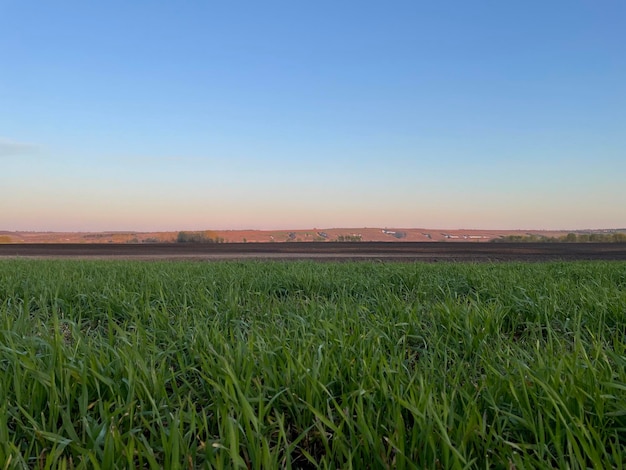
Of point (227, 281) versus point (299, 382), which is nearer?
point (299, 382)

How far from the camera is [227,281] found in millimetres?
5695

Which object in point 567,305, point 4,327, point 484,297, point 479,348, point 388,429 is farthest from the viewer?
point 484,297

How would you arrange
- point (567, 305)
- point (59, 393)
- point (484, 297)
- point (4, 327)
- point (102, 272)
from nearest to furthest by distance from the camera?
1. point (59, 393)
2. point (4, 327)
3. point (567, 305)
4. point (484, 297)
5. point (102, 272)

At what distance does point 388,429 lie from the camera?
164 cm

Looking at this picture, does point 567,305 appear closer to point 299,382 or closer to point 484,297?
point 484,297

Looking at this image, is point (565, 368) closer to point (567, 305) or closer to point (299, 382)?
point (299, 382)

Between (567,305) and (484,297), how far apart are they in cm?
98

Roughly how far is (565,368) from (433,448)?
1.08m

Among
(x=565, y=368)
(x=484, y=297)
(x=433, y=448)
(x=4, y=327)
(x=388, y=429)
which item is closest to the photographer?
(x=433, y=448)

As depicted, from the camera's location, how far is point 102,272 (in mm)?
6918

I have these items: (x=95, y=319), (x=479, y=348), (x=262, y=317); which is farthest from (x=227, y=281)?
(x=479, y=348)

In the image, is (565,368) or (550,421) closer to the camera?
(550,421)

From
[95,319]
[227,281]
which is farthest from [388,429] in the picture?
[227,281]

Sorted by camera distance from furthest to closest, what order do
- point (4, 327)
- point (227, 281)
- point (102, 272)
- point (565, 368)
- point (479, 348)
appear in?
1. point (102, 272)
2. point (227, 281)
3. point (4, 327)
4. point (479, 348)
5. point (565, 368)
